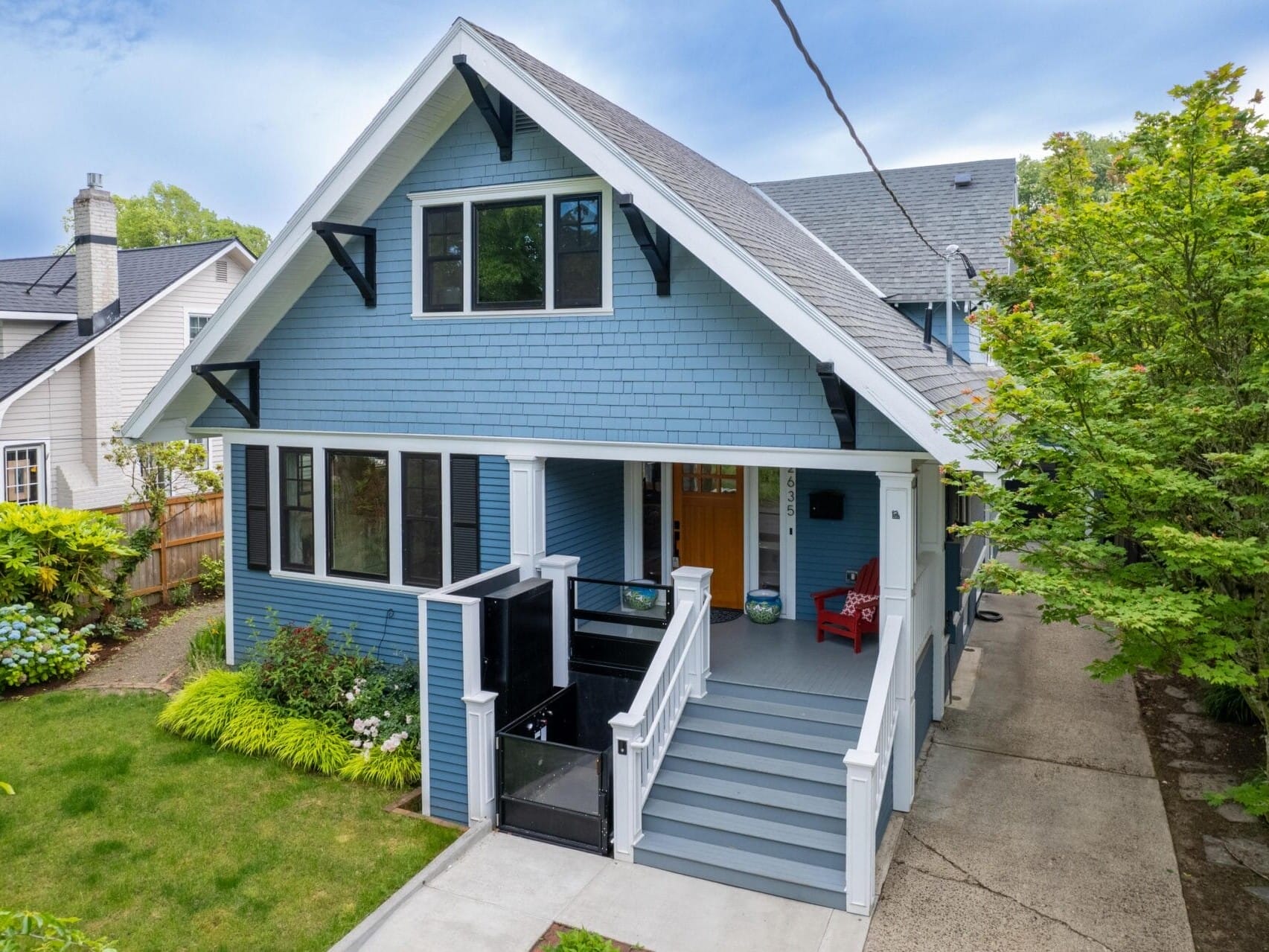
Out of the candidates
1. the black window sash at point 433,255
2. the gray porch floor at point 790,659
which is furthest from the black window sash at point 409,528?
the gray porch floor at point 790,659

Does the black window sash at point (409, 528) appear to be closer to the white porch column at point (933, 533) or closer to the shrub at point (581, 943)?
the shrub at point (581, 943)

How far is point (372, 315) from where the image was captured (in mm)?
9852

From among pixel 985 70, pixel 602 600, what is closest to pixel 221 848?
pixel 602 600

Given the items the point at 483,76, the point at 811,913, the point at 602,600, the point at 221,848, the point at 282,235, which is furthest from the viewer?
the point at 602,600

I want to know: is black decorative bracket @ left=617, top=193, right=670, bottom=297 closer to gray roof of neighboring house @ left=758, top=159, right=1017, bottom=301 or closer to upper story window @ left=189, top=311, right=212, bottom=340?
gray roof of neighboring house @ left=758, top=159, right=1017, bottom=301

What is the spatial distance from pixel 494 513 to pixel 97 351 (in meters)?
13.0

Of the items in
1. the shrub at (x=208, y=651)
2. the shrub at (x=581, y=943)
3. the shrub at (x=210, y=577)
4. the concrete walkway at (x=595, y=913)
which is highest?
the shrub at (x=210, y=577)

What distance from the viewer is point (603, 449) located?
891 centimetres

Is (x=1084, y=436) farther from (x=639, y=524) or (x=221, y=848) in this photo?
(x=221, y=848)

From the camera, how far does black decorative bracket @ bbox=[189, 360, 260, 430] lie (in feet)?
32.9

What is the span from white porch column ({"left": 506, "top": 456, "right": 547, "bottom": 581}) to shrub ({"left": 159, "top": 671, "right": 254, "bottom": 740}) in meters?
3.41

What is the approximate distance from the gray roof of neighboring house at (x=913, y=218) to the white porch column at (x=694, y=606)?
5.97 metres

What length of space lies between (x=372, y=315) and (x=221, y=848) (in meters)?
5.28

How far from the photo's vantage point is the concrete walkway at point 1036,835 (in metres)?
6.45
